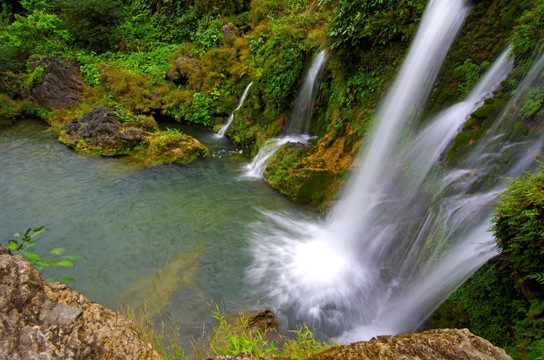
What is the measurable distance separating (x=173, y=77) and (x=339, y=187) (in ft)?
32.8

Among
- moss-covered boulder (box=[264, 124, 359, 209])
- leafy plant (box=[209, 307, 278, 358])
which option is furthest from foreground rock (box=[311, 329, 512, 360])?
moss-covered boulder (box=[264, 124, 359, 209])

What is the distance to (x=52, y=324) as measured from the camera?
179cm

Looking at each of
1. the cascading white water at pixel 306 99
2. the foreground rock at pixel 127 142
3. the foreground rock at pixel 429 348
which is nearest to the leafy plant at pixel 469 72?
the cascading white water at pixel 306 99

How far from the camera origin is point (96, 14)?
1469cm

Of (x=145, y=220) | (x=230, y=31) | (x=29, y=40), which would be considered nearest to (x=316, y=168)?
(x=145, y=220)

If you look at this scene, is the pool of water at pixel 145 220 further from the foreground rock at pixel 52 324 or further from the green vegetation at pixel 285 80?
the foreground rock at pixel 52 324

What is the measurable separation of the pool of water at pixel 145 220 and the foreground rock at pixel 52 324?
256cm

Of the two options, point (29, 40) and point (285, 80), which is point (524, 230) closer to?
point (285, 80)

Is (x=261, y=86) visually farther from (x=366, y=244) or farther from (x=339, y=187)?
(x=366, y=244)

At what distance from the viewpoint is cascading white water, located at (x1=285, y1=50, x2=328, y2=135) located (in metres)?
8.29

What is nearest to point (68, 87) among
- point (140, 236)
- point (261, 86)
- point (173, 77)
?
point (173, 77)

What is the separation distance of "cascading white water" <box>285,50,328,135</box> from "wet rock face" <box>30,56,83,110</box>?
32.4 ft

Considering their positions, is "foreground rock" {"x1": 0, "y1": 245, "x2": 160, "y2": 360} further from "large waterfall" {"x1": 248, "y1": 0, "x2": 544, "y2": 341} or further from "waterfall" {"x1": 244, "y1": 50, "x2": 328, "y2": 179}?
"waterfall" {"x1": 244, "y1": 50, "x2": 328, "y2": 179}

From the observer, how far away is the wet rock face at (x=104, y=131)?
9.51 m
